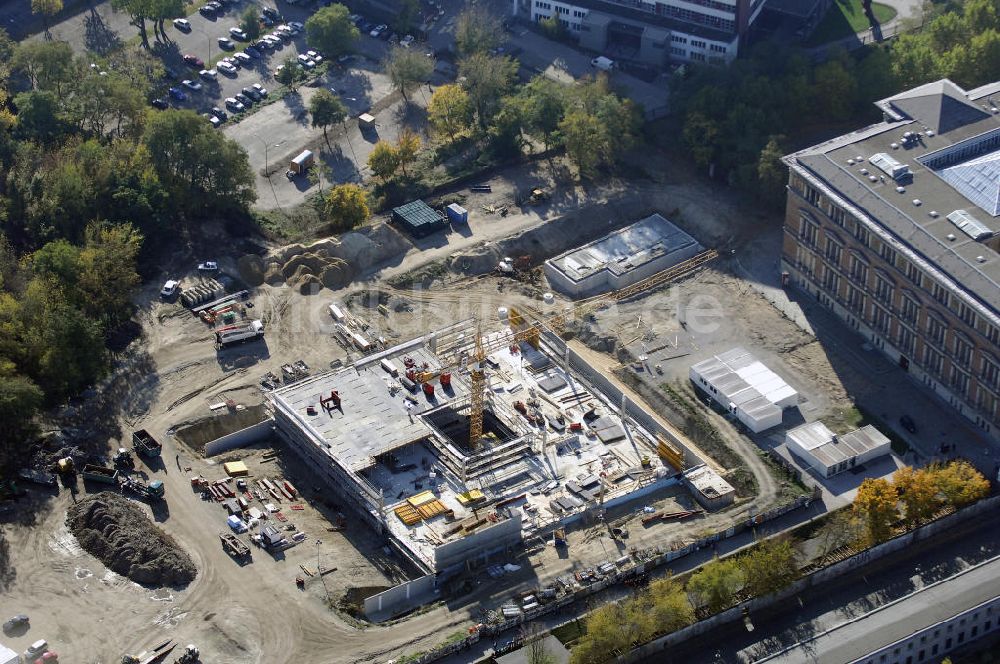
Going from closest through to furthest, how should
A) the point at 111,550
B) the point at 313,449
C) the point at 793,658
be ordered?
the point at 793,658
the point at 111,550
the point at 313,449

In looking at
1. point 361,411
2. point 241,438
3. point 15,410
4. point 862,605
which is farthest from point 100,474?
point 862,605

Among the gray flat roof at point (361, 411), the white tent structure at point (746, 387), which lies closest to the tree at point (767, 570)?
the white tent structure at point (746, 387)

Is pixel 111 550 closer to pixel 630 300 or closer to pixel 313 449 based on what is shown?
pixel 313 449

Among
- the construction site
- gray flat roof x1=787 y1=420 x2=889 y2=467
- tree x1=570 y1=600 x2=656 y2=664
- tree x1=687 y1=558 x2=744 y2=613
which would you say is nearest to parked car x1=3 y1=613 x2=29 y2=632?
the construction site

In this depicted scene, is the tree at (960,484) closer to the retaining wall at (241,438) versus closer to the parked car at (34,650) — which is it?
the retaining wall at (241,438)

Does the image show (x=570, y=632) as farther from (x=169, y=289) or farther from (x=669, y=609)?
(x=169, y=289)

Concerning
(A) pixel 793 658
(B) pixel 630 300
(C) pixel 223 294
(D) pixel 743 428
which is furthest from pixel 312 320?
(A) pixel 793 658
